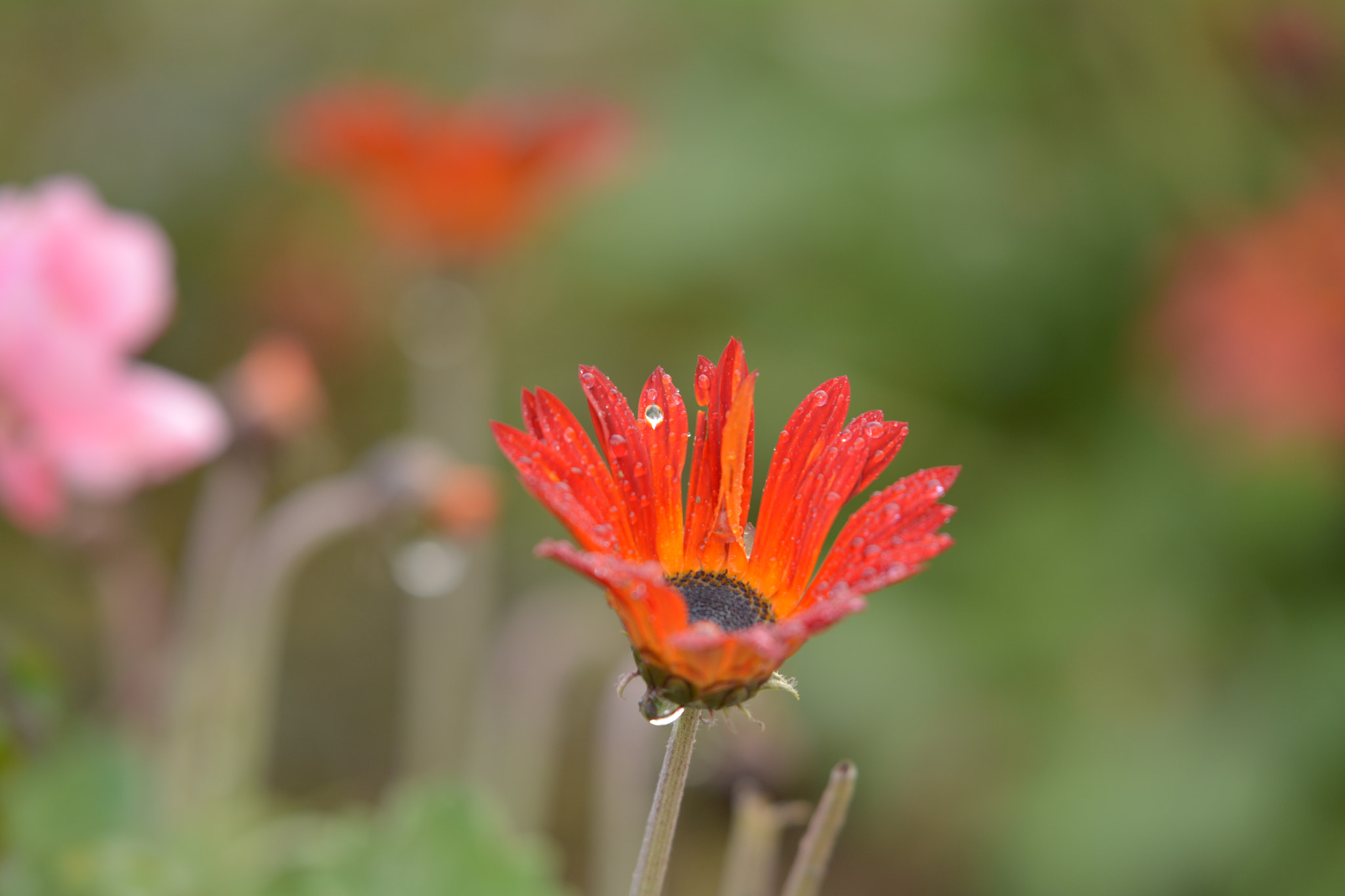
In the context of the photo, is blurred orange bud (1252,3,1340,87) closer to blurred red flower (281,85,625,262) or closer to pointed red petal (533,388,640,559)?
blurred red flower (281,85,625,262)

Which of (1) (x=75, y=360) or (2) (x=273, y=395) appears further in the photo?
(2) (x=273, y=395)

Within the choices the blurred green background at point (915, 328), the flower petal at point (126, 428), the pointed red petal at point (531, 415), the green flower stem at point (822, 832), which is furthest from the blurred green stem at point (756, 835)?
the blurred green background at point (915, 328)

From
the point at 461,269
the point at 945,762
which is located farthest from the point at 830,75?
the point at 945,762

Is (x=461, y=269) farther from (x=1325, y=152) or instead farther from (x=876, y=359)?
(x=1325, y=152)

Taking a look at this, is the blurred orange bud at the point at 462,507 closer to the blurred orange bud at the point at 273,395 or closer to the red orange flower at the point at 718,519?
the blurred orange bud at the point at 273,395

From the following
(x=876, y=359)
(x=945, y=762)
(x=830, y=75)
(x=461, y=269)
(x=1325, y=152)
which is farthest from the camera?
(x=830, y=75)

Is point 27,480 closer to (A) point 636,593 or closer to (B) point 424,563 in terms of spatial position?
(B) point 424,563

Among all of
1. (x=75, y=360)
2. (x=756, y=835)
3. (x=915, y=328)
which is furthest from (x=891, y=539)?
(x=915, y=328)
